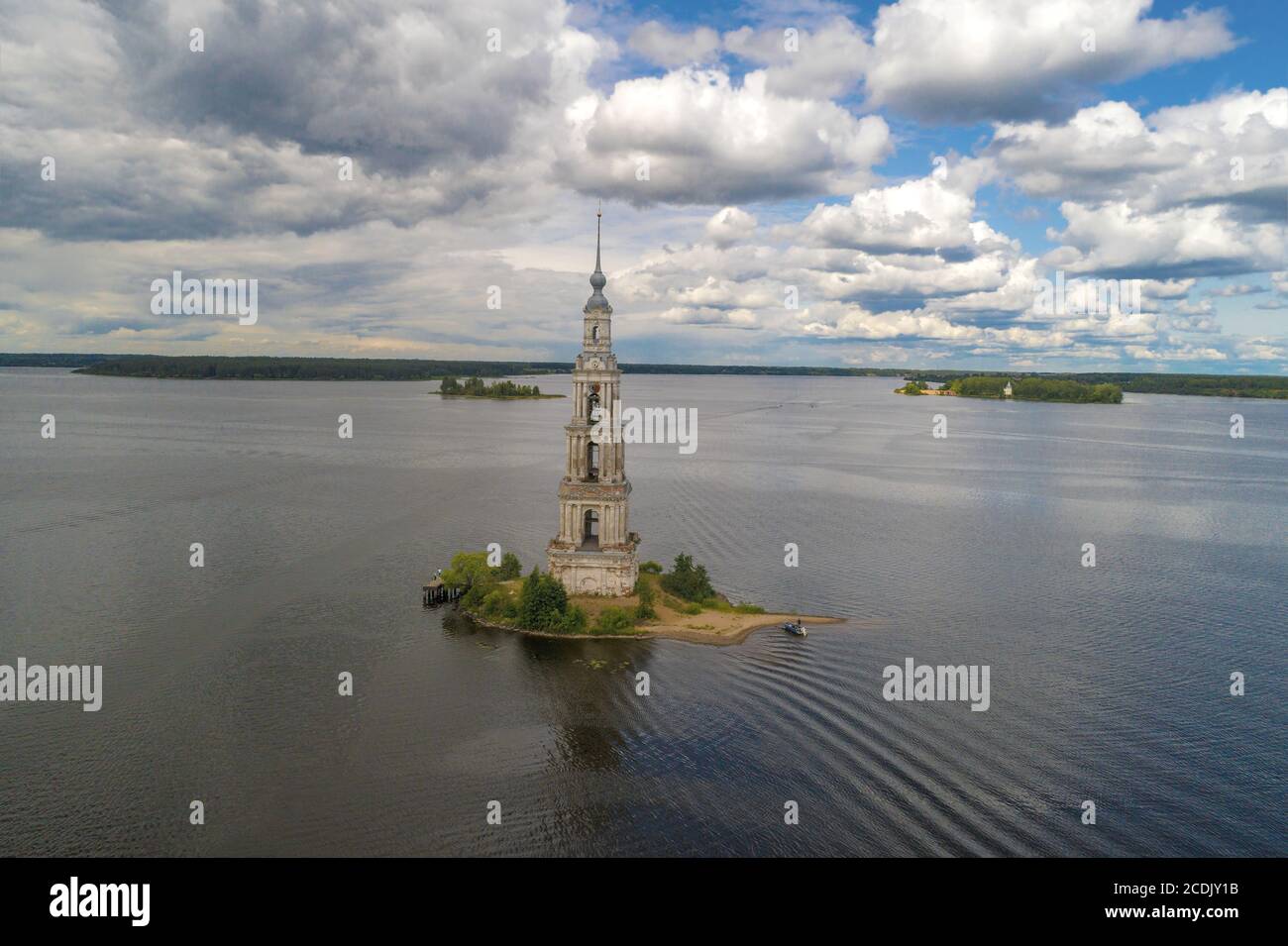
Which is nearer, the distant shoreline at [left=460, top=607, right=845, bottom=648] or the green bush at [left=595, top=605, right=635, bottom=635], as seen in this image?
the distant shoreline at [left=460, top=607, right=845, bottom=648]

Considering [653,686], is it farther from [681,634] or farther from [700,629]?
[700,629]

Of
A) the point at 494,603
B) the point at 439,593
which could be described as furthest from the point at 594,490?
the point at 439,593

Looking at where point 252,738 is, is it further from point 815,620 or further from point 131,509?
point 131,509

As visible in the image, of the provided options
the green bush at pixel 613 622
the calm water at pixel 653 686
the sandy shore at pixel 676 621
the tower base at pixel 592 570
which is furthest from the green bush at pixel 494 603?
the green bush at pixel 613 622

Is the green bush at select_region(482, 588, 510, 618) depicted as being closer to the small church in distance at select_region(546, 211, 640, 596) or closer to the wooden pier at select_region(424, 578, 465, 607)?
the small church in distance at select_region(546, 211, 640, 596)

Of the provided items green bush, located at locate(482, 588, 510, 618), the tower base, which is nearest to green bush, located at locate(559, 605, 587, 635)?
the tower base

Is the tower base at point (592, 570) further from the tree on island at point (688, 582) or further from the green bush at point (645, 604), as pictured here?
the tree on island at point (688, 582)
